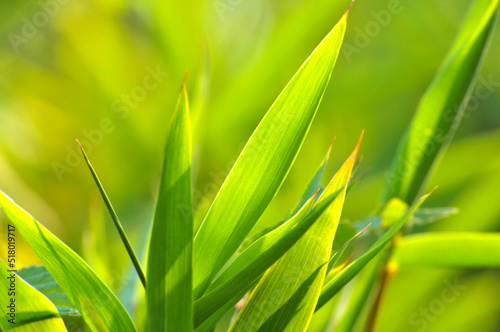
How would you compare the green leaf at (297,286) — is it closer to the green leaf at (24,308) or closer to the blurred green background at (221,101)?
the green leaf at (24,308)

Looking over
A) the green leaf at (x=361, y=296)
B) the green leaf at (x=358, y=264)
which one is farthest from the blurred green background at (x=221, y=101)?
the green leaf at (x=358, y=264)

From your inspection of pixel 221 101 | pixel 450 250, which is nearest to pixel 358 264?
pixel 450 250

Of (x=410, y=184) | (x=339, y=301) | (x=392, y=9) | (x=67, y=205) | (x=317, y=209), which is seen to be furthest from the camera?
(x=392, y=9)

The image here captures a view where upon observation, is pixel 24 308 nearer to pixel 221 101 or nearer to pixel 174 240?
pixel 174 240

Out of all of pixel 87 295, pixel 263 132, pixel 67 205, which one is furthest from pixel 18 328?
pixel 67 205

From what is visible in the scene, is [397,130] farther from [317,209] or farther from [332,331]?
[317,209]

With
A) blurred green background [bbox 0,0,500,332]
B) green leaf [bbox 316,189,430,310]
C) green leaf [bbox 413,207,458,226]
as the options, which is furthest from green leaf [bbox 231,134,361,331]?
blurred green background [bbox 0,0,500,332]
